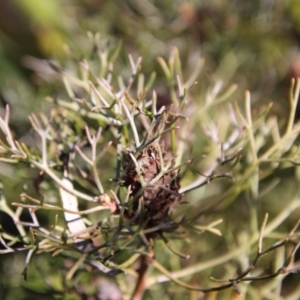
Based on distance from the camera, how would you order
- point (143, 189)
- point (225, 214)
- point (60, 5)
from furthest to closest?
point (60, 5), point (225, 214), point (143, 189)

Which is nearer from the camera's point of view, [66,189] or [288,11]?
[66,189]

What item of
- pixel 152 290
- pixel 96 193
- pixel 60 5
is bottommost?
pixel 152 290

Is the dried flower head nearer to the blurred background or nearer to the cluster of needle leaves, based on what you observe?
the cluster of needle leaves

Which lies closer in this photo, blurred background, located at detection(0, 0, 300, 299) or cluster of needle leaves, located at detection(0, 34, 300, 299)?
cluster of needle leaves, located at detection(0, 34, 300, 299)

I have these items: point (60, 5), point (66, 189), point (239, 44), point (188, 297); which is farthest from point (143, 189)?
point (60, 5)

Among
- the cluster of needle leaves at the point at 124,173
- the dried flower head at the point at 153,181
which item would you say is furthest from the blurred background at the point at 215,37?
the dried flower head at the point at 153,181

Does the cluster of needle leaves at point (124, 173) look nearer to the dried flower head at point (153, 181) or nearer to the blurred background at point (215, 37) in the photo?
the dried flower head at point (153, 181)

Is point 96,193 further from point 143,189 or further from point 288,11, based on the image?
point 288,11

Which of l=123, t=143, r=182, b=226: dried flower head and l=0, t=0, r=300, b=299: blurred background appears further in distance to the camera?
l=0, t=0, r=300, b=299: blurred background

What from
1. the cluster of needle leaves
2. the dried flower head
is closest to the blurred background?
the cluster of needle leaves

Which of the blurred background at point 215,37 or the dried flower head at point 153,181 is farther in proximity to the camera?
the blurred background at point 215,37

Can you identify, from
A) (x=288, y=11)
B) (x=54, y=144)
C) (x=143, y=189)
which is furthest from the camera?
(x=288, y=11)
